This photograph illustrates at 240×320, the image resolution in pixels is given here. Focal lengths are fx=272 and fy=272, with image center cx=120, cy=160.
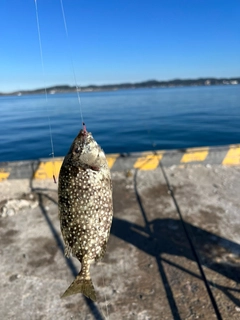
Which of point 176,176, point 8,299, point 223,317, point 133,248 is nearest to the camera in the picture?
point 223,317

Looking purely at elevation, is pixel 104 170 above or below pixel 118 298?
above

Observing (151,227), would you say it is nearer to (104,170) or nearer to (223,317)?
(223,317)

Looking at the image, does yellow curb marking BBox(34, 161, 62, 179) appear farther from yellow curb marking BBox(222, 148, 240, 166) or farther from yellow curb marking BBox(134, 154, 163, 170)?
yellow curb marking BBox(222, 148, 240, 166)

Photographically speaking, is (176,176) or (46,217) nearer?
(46,217)

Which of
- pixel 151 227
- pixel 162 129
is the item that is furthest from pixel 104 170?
pixel 162 129

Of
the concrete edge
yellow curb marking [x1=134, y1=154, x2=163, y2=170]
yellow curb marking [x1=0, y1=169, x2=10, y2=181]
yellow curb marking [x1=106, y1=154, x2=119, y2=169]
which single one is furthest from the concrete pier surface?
yellow curb marking [x1=106, y1=154, x2=119, y2=169]

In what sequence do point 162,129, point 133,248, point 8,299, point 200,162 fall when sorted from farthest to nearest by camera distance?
point 162,129 < point 200,162 < point 133,248 < point 8,299

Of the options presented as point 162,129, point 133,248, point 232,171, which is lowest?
point 162,129

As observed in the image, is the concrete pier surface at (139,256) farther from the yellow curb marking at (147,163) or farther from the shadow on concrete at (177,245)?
the yellow curb marking at (147,163)
